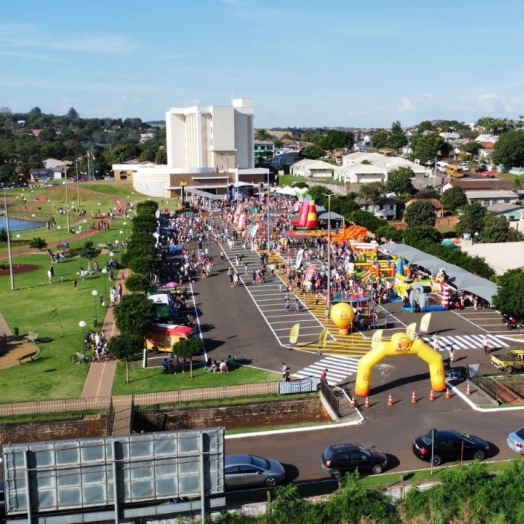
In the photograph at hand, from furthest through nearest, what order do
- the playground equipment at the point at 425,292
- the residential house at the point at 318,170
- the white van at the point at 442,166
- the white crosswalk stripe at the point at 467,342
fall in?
the residential house at the point at 318,170 → the white van at the point at 442,166 → the playground equipment at the point at 425,292 → the white crosswalk stripe at the point at 467,342

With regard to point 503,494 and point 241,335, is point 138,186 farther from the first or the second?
point 503,494

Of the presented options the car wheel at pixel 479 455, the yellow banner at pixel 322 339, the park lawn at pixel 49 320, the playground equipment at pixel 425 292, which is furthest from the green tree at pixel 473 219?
the car wheel at pixel 479 455

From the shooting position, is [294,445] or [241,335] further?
[241,335]

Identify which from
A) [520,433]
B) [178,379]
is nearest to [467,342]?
[520,433]

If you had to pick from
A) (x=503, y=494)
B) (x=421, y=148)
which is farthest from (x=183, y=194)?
(x=503, y=494)

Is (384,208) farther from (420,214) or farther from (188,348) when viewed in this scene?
(188,348)

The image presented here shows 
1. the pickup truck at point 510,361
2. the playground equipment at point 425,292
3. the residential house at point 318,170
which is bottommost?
the pickup truck at point 510,361

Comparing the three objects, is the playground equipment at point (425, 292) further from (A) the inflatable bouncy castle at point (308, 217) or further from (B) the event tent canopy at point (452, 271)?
(A) the inflatable bouncy castle at point (308, 217)
